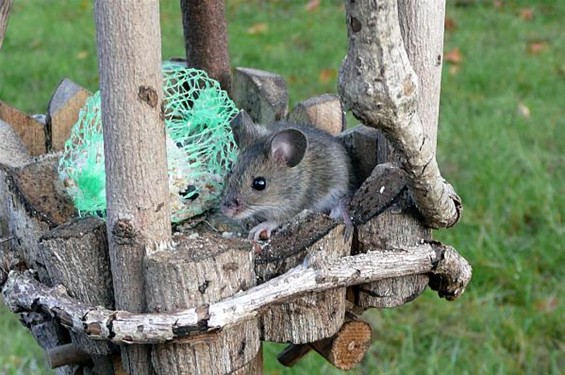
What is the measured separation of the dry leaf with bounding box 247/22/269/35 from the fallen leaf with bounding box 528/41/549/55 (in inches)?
64.8

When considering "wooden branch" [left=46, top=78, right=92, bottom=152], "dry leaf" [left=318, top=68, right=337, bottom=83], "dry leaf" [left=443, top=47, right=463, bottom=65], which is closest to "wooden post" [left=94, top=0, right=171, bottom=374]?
"wooden branch" [left=46, top=78, right=92, bottom=152]

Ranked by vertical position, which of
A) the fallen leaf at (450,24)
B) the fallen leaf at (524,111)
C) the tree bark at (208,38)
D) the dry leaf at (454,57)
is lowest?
the fallen leaf at (524,111)

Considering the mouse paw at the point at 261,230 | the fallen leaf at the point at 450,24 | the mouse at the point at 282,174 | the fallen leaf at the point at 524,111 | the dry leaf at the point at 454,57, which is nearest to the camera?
the mouse paw at the point at 261,230

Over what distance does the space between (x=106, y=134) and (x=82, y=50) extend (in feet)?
14.8

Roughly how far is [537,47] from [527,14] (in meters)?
0.75

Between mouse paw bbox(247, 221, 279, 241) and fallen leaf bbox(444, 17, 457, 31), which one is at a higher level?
mouse paw bbox(247, 221, 279, 241)

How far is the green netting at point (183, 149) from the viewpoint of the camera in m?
1.67

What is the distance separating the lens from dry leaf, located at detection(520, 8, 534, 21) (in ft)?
20.0

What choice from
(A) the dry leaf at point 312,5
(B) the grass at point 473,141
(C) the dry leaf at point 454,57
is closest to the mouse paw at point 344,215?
(B) the grass at point 473,141

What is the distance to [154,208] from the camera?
4.56ft

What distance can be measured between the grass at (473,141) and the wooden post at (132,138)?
1731 mm

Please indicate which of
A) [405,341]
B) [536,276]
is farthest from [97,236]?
[536,276]

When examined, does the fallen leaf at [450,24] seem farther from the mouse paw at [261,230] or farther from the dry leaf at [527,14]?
the mouse paw at [261,230]

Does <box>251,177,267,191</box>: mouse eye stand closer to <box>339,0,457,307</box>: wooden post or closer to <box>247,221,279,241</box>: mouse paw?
<box>247,221,279,241</box>: mouse paw
